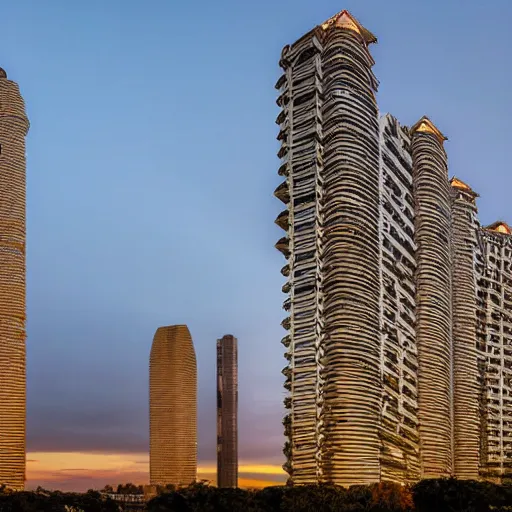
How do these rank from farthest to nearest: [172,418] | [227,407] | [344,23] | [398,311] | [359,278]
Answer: [227,407], [172,418], [398,311], [344,23], [359,278]

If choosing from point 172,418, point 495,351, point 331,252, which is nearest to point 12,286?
point 172,418

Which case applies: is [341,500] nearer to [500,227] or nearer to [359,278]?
[359,278]

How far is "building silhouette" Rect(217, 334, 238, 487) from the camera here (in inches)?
3194

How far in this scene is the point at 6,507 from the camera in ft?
133

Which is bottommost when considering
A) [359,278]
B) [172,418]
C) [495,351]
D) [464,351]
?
[172,418]

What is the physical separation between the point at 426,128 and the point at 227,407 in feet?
111

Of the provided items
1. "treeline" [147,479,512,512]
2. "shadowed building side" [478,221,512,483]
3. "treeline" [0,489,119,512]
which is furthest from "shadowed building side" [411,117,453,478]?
"treeline" [0,489,119,512]

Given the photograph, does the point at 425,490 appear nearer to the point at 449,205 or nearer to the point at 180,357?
the point at 449,205

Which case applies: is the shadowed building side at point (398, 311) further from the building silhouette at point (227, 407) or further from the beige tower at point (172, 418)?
the building silhouette at point (227, 407)

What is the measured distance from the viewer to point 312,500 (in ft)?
125

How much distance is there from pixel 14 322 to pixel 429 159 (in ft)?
88.4

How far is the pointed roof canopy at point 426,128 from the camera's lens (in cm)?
5888

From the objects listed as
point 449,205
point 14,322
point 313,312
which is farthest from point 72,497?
point 449,205

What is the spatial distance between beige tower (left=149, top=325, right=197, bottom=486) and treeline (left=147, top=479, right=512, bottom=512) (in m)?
33.8
